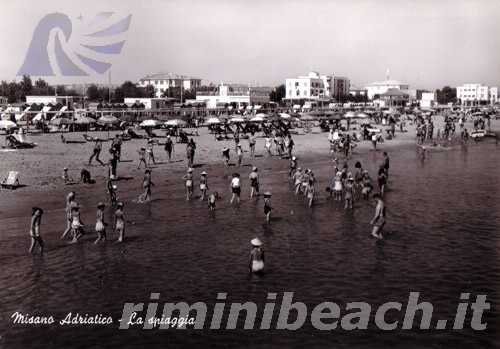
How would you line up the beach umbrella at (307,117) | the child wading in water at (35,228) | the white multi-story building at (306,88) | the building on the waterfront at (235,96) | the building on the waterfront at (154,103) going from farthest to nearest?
the white multi-story building at (306,88) < the building on the waterfront at (235,96) < the building on the waterfront at (154,103) < the beach umbrella at (307,117) < the child wading in water at (35,228)

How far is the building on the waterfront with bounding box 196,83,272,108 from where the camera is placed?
Result: 356 ft

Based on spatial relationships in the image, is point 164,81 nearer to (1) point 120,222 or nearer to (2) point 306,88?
(2) point 306,88

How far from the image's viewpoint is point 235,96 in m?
110

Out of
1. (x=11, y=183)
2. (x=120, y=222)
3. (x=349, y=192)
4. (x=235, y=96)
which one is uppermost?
(x=235, y=96)

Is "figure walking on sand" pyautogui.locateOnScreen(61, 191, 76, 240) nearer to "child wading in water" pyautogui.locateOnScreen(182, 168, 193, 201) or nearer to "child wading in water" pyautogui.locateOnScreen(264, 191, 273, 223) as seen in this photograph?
"child wading in water" pyautogui.locateOnScreen(264, 191, 273, 223)

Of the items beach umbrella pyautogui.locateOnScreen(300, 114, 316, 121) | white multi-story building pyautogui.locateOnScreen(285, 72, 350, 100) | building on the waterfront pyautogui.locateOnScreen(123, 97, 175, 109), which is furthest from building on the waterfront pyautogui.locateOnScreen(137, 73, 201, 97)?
beach umbrella pyautogui.locateOnScreen(300, 114, 316, 121)

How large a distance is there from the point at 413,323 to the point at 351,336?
161 centimetres

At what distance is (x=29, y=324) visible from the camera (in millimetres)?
11430

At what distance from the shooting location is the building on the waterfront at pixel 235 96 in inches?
4267

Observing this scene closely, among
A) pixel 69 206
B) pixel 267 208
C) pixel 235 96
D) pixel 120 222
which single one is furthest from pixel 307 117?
pixel 69 206

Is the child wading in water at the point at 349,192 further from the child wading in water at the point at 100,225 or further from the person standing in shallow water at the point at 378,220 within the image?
the child wading in water at the point at 100,225

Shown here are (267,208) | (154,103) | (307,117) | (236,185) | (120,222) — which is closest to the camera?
(120,222)

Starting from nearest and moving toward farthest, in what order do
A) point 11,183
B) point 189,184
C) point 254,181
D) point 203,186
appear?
point 203,186 → point 189,184 → point 254,181 → point 11,183

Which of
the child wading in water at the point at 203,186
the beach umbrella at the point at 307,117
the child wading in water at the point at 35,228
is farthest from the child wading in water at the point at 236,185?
the beach umbrella at the point at 307,117
